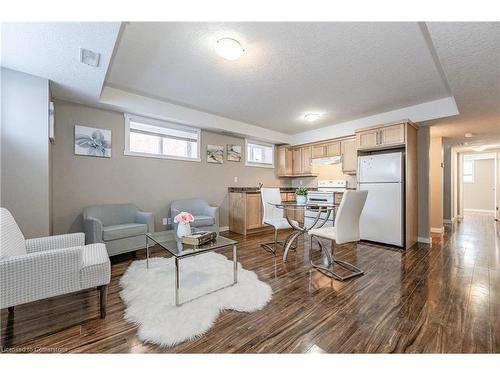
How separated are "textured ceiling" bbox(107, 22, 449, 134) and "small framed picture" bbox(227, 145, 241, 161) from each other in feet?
3.70

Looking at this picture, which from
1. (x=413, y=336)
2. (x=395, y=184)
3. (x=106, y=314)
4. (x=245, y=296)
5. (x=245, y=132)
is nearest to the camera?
(x=413, y=336)

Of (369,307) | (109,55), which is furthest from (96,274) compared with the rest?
(369,307)

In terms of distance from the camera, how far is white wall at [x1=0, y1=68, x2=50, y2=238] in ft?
7.22

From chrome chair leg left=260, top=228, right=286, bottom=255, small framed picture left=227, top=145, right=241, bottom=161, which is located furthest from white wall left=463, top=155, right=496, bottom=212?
small framed picture left=227, top=145, right=241, bottom=161

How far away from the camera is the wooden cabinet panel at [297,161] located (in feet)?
19.2

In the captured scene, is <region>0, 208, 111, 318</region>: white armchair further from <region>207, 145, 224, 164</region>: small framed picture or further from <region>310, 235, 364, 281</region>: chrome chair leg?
<region>207, 145, 224, 164</region>: small framed picture

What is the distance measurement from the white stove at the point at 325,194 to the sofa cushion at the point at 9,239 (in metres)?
4.28

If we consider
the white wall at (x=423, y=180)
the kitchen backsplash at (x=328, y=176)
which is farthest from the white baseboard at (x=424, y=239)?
the kitchen backsplash at (x=328, y=176)

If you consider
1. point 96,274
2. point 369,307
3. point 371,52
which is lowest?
point 369,307

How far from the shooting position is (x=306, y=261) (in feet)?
9.60

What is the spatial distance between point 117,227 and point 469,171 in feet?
39.9

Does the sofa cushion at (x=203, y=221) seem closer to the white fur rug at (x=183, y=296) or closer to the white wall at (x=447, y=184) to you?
the white fur rug at (x=183, y=296)

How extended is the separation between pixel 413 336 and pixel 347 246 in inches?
91.2

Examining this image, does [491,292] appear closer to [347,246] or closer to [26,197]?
[347,246]
